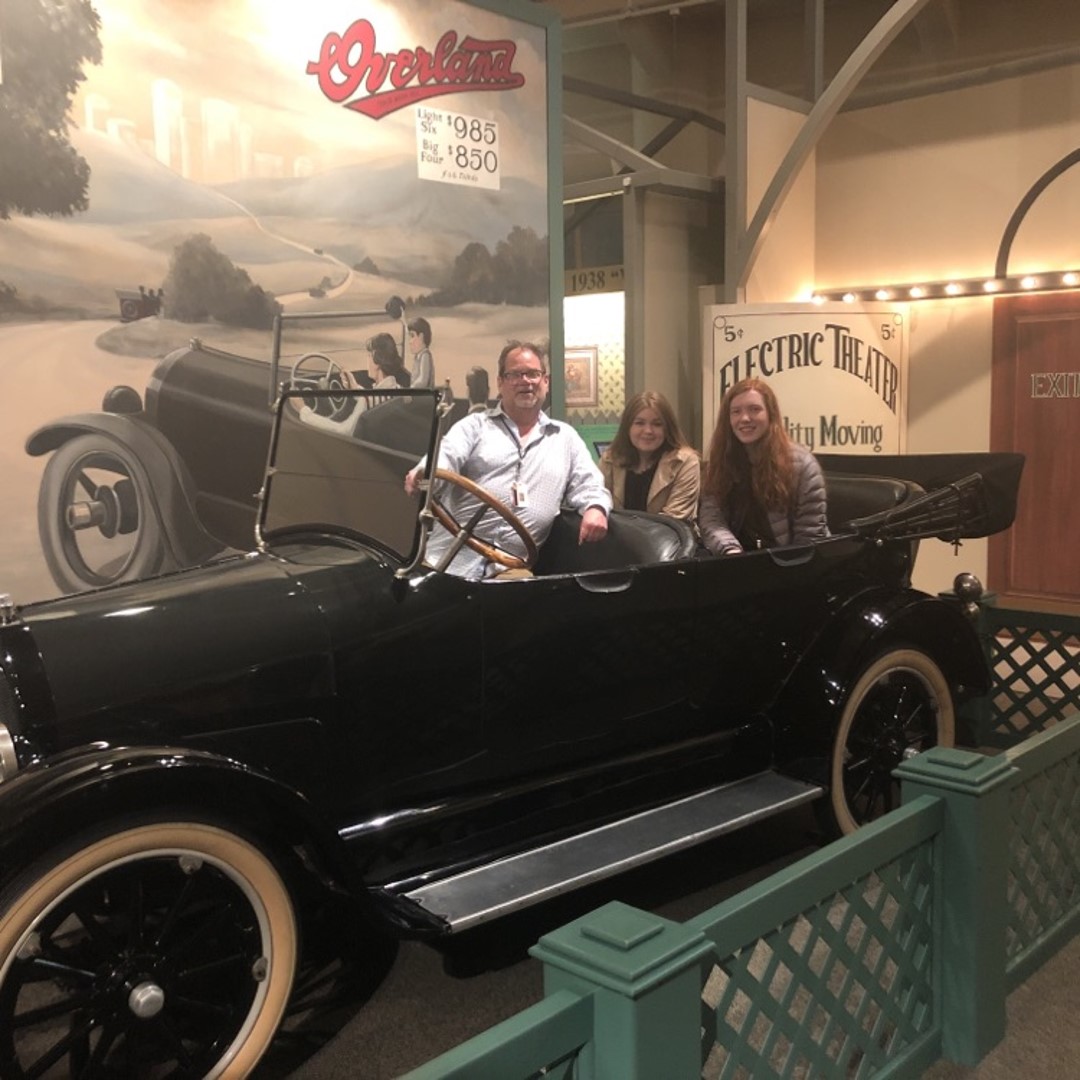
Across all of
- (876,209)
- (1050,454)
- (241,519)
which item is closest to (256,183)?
(241,519)

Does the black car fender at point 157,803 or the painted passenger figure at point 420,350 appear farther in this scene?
the painted passenger figure at point 420,350

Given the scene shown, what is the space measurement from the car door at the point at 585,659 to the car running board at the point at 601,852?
0.22m

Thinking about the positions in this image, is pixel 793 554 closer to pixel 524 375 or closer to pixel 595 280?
pixel 524 375

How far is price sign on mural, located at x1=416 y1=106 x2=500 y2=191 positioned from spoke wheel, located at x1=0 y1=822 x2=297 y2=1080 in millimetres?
3328

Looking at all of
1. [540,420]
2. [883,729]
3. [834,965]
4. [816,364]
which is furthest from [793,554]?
[816,364]

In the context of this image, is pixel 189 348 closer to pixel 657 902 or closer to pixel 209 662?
pixel 209 662

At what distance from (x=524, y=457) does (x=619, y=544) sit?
41cm

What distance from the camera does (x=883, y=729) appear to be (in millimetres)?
3436

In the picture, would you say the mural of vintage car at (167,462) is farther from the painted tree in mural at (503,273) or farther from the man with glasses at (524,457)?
the painted tree in mural at (503,273)

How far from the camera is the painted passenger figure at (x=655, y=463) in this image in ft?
13.4

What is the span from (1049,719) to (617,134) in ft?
16.1

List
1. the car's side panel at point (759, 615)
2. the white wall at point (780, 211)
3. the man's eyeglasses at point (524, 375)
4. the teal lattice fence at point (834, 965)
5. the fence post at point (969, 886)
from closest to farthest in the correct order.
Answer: the teal lattice fence at point (834, 965) → the fence post at point (969, 886) → the car's side panel at point (759, 615) → the man's eyeglasses at point (524, 375) → the white wall at point (780, 211)

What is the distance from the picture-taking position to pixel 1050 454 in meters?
6.00

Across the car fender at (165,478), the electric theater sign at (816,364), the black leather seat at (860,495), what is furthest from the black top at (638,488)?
the electric theater sign at (816,364)
